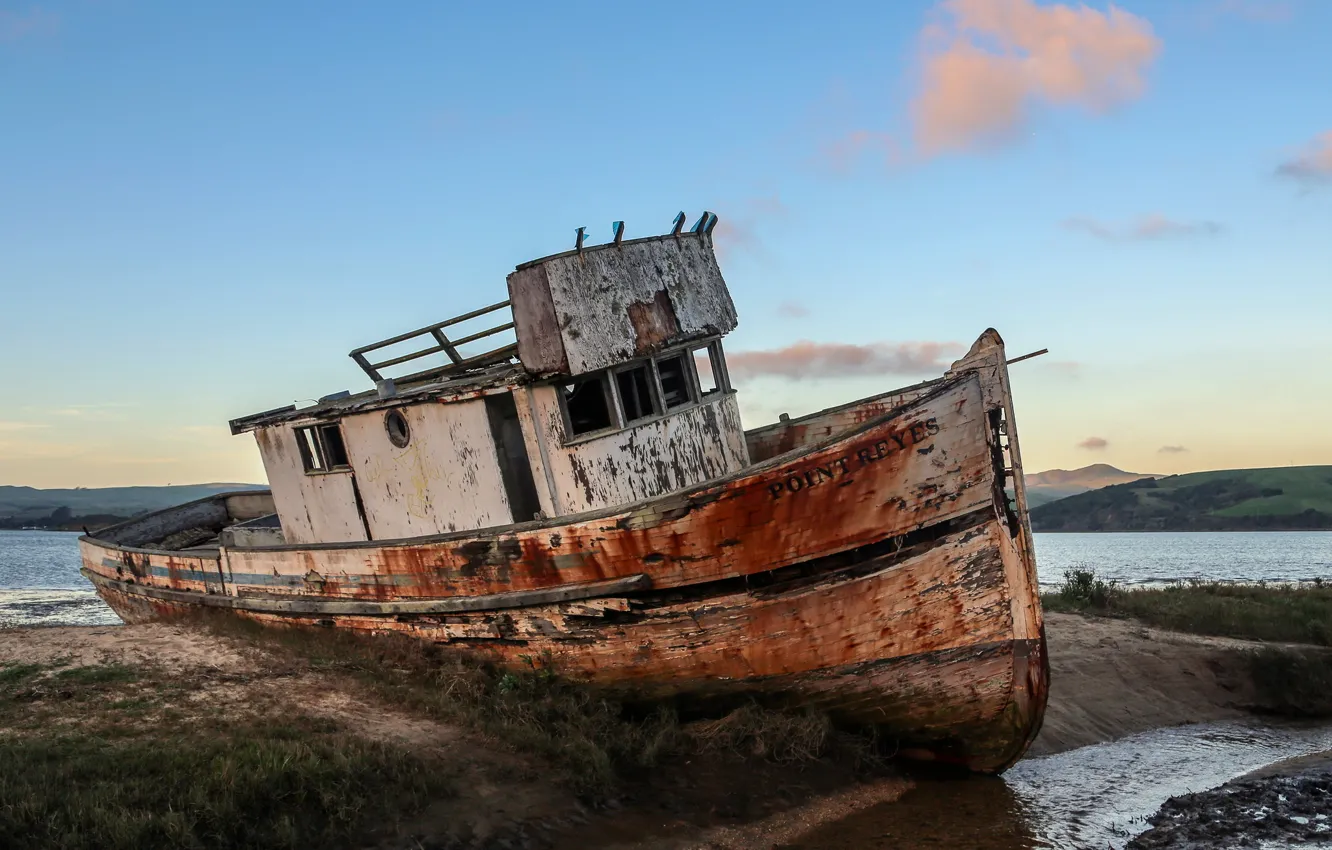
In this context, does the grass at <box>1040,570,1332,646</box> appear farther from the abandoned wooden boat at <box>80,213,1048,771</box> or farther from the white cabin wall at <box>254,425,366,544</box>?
the white cabin wall at <box>254,425,366,544</box>

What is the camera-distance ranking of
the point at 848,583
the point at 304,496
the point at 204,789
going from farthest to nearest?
the point at 304,496 < the point at 848,583 < the point at 204,789

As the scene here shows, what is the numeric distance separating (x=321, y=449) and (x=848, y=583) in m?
6.11

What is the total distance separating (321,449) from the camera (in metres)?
10.5

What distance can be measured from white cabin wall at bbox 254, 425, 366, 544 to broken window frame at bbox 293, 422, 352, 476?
6 cm

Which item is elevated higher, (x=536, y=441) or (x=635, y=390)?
(x=635, y=390)

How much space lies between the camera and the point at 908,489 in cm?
731

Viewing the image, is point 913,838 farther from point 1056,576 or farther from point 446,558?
point 1056,576

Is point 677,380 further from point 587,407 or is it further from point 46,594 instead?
point 46,594

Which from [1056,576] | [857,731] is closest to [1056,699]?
[857,731]

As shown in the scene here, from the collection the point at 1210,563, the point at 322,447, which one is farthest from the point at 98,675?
the point at 1210,563

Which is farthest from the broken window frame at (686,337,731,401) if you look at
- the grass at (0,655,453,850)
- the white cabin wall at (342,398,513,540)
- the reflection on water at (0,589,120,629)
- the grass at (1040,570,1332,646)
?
the reflection on water at (0,589,120,629)

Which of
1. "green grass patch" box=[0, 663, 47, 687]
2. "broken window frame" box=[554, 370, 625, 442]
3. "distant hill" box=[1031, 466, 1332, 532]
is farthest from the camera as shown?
"distant hill" box=[1031, 466, 1332, 532]

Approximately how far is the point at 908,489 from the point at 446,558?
13.7 ft

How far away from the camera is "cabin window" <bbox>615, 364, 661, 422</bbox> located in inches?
355
